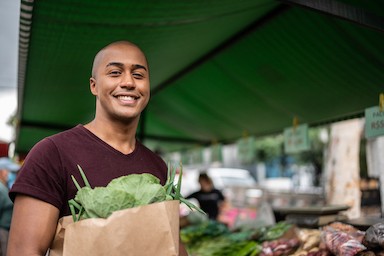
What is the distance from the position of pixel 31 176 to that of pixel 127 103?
1.65 feet

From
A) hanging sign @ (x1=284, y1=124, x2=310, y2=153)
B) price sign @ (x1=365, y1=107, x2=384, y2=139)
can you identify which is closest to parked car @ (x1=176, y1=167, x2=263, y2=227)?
hanging sign @ (x1=284, y1=124, x2=310, y2=153)

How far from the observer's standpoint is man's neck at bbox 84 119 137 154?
1963 millimetres

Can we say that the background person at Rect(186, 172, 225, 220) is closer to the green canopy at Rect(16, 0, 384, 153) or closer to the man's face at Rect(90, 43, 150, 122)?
the green canopy at Rect(16, 0, 384, 153)

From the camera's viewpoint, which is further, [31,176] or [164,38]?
[164,38]

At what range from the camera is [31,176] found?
1.65 m

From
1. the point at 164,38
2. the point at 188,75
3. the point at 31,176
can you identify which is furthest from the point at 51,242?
the point at 188,75

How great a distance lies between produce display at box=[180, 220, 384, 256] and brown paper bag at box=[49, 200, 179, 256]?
67.6 inches

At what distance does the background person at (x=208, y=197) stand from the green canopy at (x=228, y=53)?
2.06 m

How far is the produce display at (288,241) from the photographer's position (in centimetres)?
280

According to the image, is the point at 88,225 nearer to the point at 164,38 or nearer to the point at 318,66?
the point at 164,38

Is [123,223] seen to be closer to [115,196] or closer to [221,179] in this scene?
[115,196]

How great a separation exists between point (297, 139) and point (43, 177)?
4234 millimetres

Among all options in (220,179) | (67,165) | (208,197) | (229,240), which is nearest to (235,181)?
(220,179)

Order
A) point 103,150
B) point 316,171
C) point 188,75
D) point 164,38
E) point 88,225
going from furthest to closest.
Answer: point 316,171 → point 188,75 → point 164,38 → point 103,150 → point 88,225
